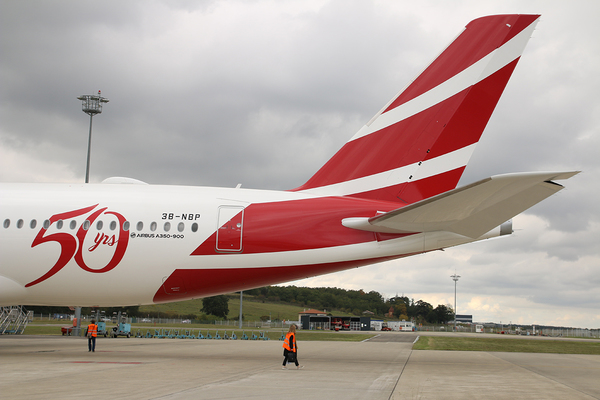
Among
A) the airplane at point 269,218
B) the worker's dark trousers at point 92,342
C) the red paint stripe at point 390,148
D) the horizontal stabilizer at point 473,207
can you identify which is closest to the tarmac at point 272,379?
the worker's dark trousers at point 92,342

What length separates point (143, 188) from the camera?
17.5m

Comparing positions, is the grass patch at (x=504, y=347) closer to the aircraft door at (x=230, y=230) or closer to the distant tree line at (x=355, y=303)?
the aircraft door at (x=230, y=230)

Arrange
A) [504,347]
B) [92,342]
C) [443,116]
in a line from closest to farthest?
[443,116]
[92,342]
[504,347]

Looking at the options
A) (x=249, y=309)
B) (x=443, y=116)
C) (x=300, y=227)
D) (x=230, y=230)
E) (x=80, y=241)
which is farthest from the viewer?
(x=249, y=309)

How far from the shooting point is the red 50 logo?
16.4 m

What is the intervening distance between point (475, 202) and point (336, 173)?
6.07 m

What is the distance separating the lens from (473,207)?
41.8ft

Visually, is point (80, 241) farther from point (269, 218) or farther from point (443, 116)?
point (443, 116)

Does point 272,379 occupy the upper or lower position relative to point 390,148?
lower

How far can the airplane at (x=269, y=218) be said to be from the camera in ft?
51.8

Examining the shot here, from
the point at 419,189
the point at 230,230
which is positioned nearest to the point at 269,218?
the point at 230,230

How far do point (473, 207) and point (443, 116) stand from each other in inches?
179

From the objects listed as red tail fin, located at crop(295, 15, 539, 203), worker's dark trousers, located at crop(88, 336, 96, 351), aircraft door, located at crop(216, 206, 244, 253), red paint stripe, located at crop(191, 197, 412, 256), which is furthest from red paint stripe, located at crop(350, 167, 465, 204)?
worker's dark trousers, located at crop(88, 336, 96, 351)

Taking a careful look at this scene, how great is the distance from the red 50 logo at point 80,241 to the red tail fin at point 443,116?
316 inches
